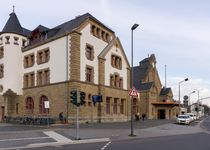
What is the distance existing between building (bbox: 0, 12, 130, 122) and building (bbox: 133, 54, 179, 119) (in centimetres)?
1561

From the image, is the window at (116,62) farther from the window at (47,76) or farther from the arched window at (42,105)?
the arched window at (42,105)

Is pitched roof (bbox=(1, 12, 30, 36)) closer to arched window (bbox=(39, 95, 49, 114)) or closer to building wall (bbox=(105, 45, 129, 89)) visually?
arched window (bbox=(39, 95, 49, 114))

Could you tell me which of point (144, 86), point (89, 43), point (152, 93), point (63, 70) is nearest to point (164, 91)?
point (152, 93)

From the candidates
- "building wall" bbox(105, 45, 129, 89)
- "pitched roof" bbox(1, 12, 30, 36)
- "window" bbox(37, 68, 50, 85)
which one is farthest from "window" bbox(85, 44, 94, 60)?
"pitched roof" bbox(1, 12, 30, 36)

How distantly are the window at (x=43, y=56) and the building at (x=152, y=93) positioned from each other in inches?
1060

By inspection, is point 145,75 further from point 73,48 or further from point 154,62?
point 73,48

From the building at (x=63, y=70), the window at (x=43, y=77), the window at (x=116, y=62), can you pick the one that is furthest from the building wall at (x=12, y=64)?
the window at (x=116, y=62)

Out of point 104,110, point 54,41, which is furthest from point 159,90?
point 54,41

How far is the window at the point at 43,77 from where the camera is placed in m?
45.6

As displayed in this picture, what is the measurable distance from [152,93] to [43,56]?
32.2 meters

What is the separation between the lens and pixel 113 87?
167ft

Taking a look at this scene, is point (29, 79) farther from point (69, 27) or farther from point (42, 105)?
point (69, 27)

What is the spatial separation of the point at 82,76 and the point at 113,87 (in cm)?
869

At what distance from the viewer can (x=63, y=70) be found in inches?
1689
